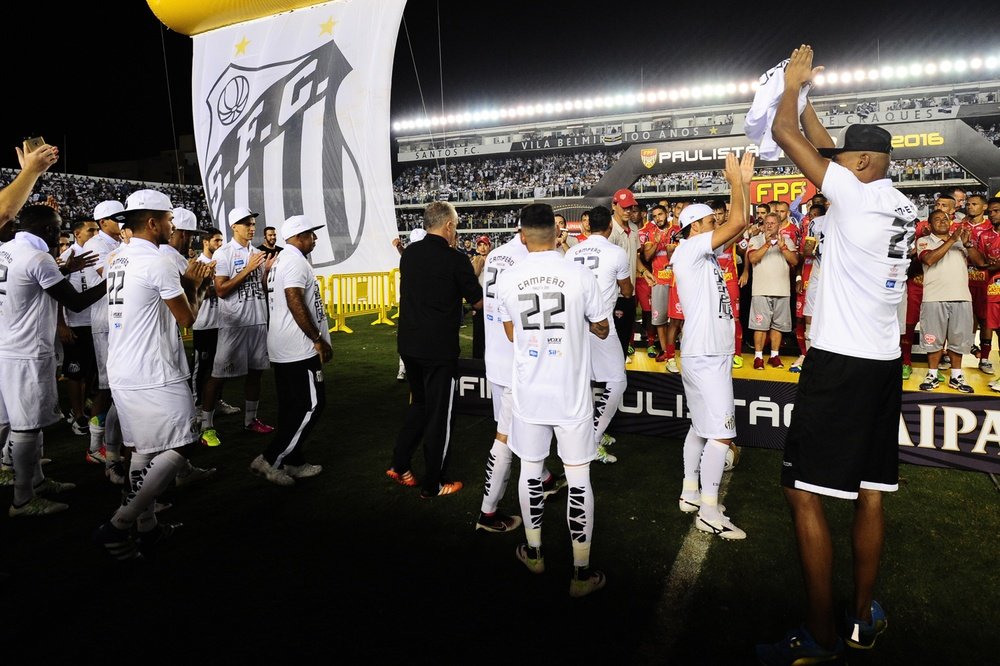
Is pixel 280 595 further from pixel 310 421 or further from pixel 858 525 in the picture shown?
pixel 858 525

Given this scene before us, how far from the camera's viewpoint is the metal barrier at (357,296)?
1400cm

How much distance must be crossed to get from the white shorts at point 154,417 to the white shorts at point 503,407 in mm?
1967

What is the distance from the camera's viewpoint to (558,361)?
10.2ft

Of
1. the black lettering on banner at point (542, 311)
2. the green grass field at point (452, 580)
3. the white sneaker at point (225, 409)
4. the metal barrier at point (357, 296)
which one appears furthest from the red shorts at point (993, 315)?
the metal barrier at point (357, 296)

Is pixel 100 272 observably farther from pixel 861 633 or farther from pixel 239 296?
pixel 861 633

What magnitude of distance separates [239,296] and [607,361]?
406 centimetres

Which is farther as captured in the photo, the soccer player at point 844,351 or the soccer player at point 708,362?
the soccer player at point 708,362

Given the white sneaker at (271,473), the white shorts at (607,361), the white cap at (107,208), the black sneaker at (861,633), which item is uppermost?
the white cap at (107,208)

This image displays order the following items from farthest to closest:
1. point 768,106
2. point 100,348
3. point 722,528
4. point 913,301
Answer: point 913,301, point 100,348, point 722,528, point 768,106

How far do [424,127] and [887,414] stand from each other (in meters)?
48.8

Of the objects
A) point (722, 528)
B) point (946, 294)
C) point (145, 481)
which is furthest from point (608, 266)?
point (946, 294)

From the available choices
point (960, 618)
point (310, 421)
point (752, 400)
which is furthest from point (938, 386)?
point (310, 421)

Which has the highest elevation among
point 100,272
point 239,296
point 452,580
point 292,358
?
point 100,272

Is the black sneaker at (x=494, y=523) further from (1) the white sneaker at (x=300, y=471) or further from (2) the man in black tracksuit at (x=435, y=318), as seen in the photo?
(1) the white sneaker at (x=300, y=471)
